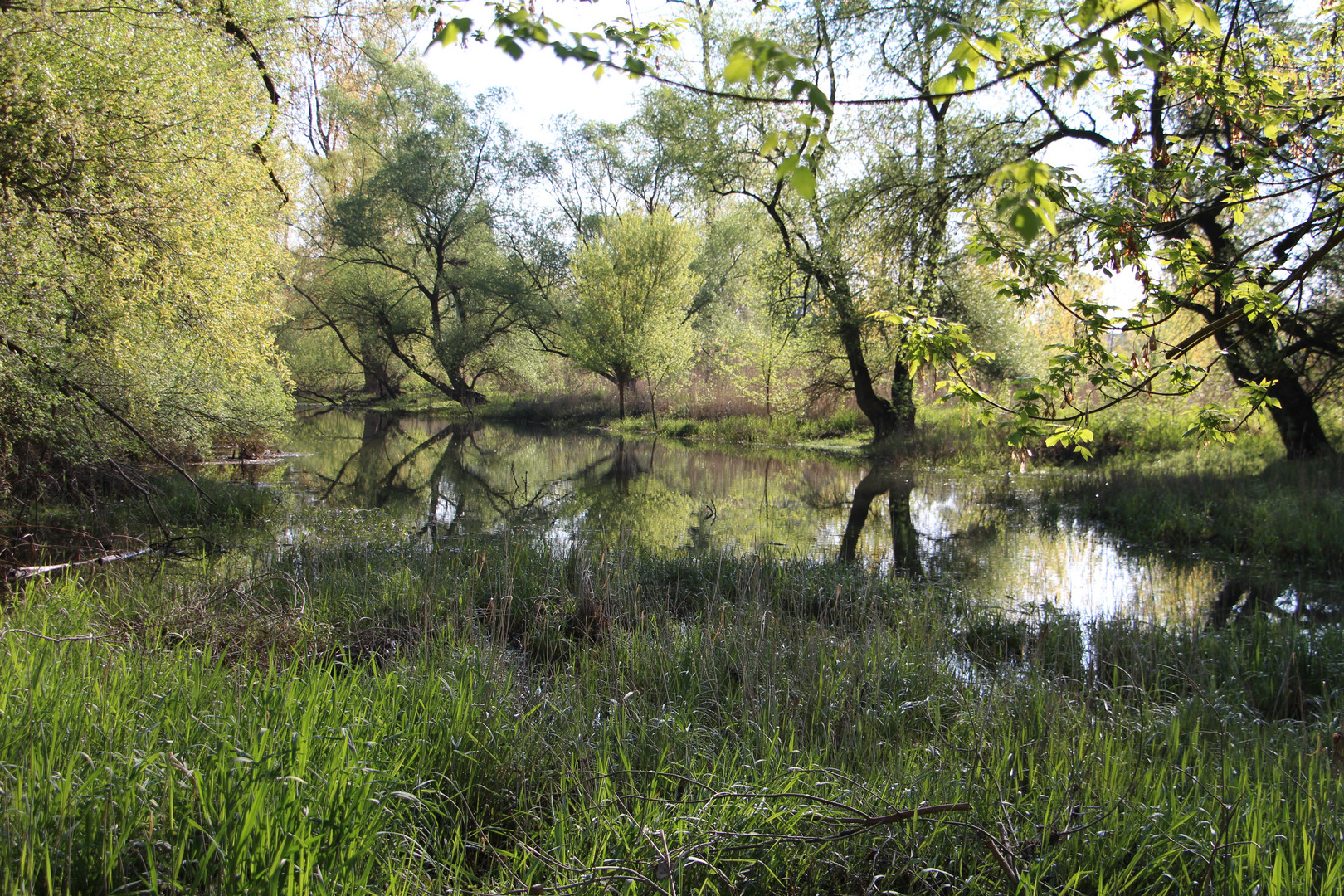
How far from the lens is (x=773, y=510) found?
40.5ft

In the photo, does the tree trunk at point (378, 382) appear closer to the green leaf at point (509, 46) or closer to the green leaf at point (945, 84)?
the green leaf at point (509, 46)

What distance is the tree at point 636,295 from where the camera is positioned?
28078 millimetres

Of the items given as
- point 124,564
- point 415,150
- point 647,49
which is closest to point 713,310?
point 415,150

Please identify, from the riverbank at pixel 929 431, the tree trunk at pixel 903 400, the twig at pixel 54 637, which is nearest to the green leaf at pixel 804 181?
the twig at pixel 54 637

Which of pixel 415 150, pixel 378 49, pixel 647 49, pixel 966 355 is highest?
pixel 415 150

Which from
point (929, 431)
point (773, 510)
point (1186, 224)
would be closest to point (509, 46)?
point (1186, 224)

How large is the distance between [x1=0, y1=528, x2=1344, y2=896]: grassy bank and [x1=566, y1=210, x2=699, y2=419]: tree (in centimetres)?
2318

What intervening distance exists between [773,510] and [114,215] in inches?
367

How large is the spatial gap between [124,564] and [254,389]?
27.7 ft

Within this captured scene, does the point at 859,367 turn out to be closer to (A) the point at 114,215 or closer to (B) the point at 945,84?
(A) the point at 114,215

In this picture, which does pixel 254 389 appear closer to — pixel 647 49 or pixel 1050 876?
pixel 647 49

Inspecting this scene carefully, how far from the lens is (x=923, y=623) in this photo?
5.68 m

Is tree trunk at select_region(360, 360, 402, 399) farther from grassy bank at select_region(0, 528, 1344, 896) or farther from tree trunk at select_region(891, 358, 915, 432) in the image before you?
grassy bank at select_region(0, 528, 1344, 896)

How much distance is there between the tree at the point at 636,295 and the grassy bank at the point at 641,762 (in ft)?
76.1
